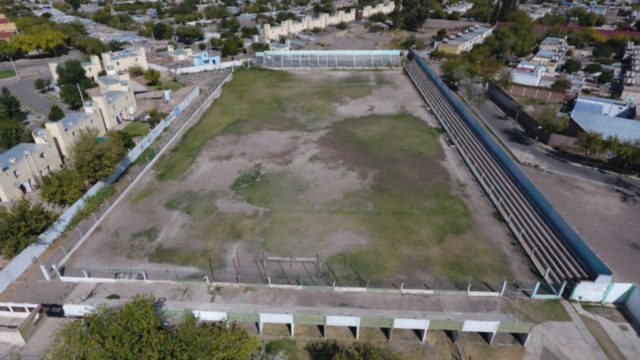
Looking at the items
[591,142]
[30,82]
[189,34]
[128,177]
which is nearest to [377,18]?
[189,34]

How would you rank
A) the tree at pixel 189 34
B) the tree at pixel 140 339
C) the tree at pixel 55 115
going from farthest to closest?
the tree at pixel 189 34
the tree at pixel 55 115
the tree at pixel 140 339

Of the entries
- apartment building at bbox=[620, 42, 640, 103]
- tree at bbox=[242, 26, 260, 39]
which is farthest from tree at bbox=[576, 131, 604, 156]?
tree at bbox=[242, 26, 260, 39]

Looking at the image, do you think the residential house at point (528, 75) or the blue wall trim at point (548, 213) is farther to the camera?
the residential house at point (528, 75)

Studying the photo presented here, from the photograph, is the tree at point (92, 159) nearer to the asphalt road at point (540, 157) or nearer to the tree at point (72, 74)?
the tree at point (72, 74)

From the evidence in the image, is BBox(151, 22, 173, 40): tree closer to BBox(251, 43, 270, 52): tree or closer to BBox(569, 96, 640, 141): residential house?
BBox(251, 43, 270, 52): tree

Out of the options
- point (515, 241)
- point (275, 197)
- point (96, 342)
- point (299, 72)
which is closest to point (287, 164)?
point (275, 197)

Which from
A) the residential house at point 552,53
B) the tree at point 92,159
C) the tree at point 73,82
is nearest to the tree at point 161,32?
the tree at point 73,82

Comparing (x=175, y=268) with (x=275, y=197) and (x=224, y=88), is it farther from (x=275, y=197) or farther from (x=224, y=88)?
(x=224, y=88)
